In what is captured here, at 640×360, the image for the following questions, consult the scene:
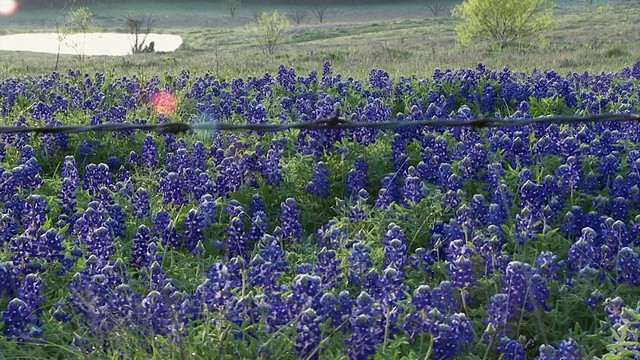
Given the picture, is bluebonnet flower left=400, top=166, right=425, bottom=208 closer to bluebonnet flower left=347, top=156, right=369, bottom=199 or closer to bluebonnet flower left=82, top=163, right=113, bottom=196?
bluebonnet flower left=347, top=156, right=369, bottom=199

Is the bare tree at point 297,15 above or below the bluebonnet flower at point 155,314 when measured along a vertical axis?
above

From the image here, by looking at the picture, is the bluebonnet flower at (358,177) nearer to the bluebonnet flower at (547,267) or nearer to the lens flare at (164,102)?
the bluebonnet flower at (547,267)

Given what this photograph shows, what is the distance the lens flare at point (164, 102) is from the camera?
9.56 meters

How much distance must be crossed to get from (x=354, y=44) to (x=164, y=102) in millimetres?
35766

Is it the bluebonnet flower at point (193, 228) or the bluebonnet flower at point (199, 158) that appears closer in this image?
the bluebonnet flower at point (193, 228)

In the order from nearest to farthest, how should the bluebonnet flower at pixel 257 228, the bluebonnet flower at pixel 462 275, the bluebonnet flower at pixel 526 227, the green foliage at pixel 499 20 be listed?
the bluebonnet flower at pixel 462 275, the bluebonnet flower at pixel 526 227, the bluebonnet flower at pixel 257 228, the green foliage at pixel 499 20

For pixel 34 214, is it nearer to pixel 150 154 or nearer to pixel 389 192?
pixel 150 154

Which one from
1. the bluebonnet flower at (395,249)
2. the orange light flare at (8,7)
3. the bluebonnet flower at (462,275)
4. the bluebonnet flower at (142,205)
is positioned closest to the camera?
the bluebonnet flower at (462,275)

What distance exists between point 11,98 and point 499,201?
7.18 metres

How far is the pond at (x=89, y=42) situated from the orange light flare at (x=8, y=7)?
2460 centimetres

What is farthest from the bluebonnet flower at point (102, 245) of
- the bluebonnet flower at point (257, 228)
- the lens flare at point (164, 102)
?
the lens flare at point (164, 102)

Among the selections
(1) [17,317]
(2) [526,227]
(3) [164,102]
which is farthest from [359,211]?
(3) [164,102]

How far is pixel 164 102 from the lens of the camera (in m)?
10.0

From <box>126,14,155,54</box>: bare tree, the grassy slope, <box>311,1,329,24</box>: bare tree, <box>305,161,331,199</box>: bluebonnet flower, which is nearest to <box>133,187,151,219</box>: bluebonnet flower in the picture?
<box>305,161,331,199</box>: bluebonnet flower
